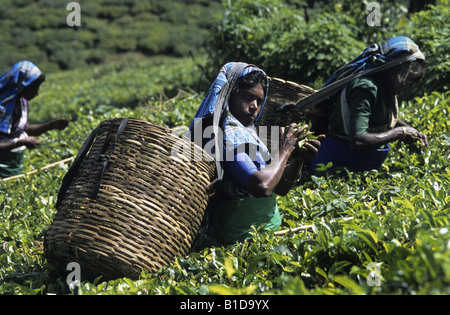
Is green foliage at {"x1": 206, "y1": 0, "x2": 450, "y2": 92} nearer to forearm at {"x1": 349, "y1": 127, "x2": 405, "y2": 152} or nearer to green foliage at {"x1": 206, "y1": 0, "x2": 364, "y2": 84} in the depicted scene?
green foliage at {"x1": 206, "y1": 0, "x2": 364, "y2": 84}

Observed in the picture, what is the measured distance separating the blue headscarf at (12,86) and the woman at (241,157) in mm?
3039

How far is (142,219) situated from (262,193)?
606 millimetres

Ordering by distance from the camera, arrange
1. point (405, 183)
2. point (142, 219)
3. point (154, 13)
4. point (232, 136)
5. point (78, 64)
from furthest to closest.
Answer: point (154, 13) < point (78, 64) < point (405, 183) < point (232, 136) < point (142, 219)

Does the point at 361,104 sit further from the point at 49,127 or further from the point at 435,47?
the point at 49,127

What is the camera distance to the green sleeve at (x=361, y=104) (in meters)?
3.42

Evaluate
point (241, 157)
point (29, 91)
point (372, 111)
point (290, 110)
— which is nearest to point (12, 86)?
point (29, 91)

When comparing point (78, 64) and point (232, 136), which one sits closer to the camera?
point (232, 136)

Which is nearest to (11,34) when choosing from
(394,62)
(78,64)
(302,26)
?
(78,64)

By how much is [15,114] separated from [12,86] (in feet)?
0.93

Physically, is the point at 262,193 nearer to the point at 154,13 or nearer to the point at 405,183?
the point at 405,183

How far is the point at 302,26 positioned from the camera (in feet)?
22.1

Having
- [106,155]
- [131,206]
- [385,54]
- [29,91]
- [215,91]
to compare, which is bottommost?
[131,206]

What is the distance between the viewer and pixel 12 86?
17.2 ft

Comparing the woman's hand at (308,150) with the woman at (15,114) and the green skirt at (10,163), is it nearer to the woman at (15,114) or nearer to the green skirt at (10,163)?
the woman at (15,114)
